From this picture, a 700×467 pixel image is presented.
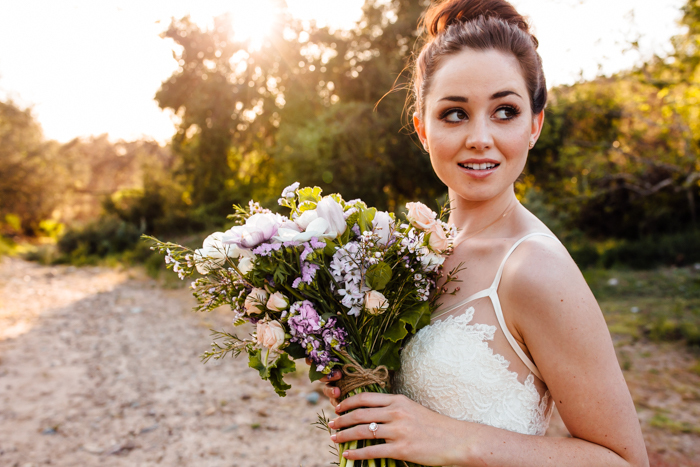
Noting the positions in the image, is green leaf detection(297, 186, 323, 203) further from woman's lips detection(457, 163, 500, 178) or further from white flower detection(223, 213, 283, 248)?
woman's lips detection(457, 163, 500, 178)

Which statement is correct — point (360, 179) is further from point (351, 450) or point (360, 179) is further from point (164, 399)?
point (351, 450)

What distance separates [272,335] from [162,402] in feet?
16.1

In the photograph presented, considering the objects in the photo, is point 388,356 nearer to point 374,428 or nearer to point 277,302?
point 374,428

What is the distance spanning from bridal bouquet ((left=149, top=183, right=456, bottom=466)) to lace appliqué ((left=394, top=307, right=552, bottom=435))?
4.9 inches

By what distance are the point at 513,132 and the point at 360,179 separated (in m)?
10.6

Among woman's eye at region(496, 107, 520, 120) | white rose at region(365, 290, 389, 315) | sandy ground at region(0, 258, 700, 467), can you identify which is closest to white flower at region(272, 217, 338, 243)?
white rose at region(365, 290, 389, 315)

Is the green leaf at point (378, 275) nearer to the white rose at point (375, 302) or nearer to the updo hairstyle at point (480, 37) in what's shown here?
the white rose at point (375, 302)

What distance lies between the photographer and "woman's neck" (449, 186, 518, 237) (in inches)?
74.5

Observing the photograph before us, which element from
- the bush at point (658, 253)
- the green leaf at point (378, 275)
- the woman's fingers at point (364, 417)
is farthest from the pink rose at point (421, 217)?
the bush at point (658, 253)

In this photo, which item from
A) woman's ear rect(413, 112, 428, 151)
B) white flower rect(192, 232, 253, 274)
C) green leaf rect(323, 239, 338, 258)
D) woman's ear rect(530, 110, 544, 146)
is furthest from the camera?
woman's ear rect(413, 112, 428, 151)

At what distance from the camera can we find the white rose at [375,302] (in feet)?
4.82

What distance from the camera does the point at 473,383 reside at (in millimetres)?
1590

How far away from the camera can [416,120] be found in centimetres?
214

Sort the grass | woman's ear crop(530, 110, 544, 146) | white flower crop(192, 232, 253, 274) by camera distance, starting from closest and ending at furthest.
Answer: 1. white flower crop(192, 232, 253, 274)
2. woman's ear crop(530, 110, 544, 146)
3. the grass
